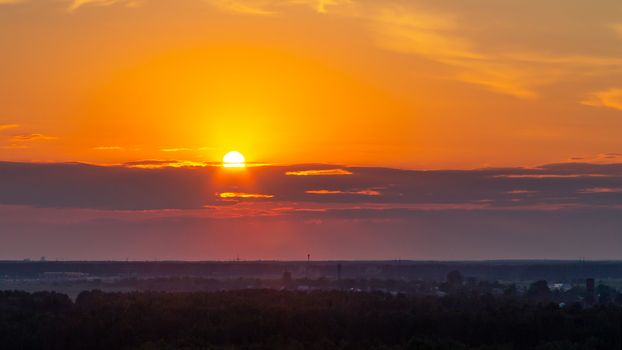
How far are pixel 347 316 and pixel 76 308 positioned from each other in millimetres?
28592

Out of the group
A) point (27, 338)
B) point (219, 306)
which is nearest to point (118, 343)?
point (27, 338)

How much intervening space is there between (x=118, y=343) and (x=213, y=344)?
825 cm

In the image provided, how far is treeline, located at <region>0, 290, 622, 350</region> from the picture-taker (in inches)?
3752

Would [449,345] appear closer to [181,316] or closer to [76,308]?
[181,316]

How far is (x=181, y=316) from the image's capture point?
373 feet

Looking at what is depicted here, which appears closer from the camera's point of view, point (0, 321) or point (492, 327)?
point (492, 327)

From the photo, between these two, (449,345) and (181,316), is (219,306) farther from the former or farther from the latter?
(449,345)

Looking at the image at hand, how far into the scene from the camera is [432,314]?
363 ft

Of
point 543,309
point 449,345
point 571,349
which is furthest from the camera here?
point 543,309

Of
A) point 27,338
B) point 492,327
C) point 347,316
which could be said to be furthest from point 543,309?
point 27,338

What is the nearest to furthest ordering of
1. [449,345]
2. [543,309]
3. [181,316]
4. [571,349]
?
[571,349], [449,345], [543,309], [181,316]

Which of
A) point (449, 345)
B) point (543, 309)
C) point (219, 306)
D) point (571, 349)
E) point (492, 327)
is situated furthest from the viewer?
point (219, 306)

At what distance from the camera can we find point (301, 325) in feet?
357

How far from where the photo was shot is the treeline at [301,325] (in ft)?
313
